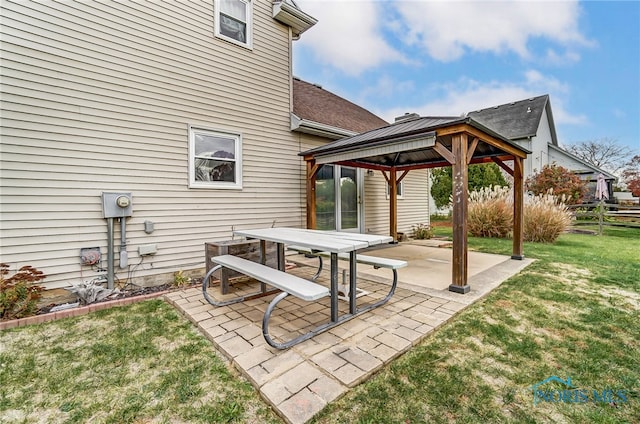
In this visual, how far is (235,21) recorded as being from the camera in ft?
18.1

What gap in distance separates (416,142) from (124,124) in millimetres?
4328

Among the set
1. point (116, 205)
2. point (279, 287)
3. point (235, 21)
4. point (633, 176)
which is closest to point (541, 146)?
point (633, 176)

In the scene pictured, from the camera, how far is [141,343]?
263 centimetres

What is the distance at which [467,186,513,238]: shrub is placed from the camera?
29.4 feet

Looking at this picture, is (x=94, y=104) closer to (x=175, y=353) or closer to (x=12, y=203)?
(x=12, y=203)

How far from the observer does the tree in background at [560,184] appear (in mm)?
12565

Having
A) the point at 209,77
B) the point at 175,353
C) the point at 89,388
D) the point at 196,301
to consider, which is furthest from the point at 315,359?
the point at 209,77

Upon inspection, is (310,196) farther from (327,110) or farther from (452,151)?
(327,110)

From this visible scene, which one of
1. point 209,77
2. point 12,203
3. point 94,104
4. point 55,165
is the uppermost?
point 209,77

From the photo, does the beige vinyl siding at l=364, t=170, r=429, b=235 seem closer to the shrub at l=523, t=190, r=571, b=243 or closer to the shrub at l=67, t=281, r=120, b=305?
the shrub at l=523, t=190, r=571, b=243

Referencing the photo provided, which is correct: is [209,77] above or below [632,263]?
above

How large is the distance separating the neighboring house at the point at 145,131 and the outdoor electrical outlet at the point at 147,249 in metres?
0.02

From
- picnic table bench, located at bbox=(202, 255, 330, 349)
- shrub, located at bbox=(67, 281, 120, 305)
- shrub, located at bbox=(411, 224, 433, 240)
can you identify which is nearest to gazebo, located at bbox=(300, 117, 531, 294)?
picnic table bench, located at bbox=(202, 255, 330, 349)

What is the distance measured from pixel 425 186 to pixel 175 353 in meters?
9.66
